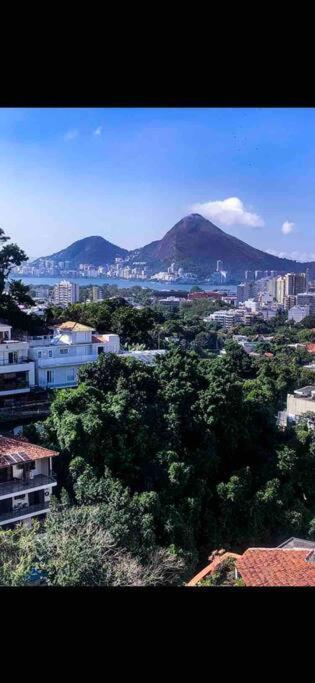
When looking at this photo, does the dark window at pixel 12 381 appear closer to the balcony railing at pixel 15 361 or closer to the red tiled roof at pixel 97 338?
the balcony railing at pixel 15 361

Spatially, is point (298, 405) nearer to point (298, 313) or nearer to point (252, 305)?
point (298, 313)

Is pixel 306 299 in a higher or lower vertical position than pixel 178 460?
higher

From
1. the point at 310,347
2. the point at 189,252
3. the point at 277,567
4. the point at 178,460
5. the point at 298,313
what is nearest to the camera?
the point at 277,567

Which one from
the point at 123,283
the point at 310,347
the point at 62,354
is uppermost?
→ the point at 123,283

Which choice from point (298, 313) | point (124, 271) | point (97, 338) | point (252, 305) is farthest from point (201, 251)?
point (97, 338)

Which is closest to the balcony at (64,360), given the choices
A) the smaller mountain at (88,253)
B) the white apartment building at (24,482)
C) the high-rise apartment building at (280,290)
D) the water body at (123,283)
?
the water body at (123,283)

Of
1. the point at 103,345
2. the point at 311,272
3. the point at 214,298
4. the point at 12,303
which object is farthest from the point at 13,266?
the point at 311,272
